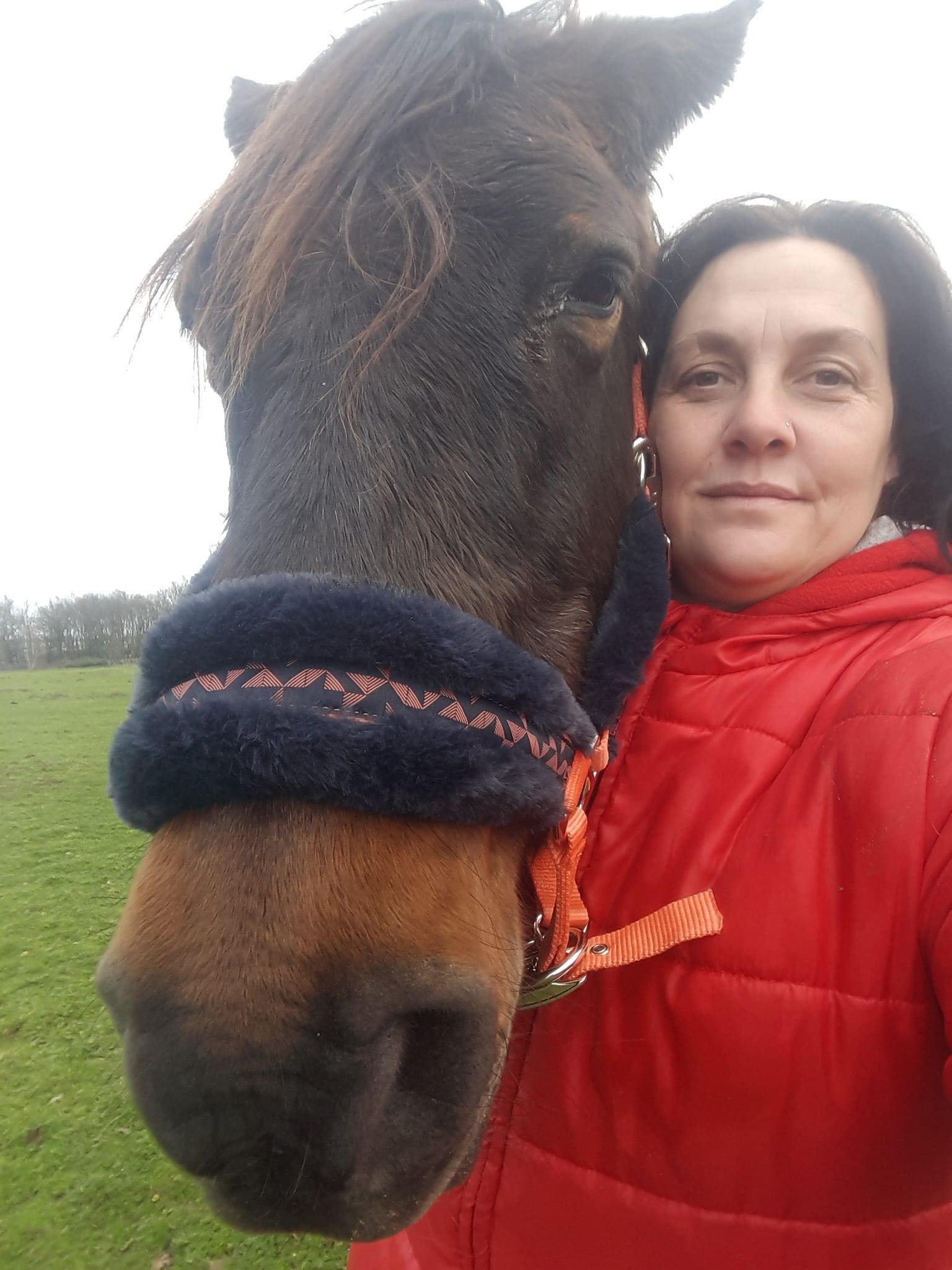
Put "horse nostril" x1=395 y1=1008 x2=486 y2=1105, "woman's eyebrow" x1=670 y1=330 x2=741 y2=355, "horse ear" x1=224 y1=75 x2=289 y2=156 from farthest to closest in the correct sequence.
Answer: "horse ear" x1=224 y1=75 x2=289 y2=156 → "woman's eyebrow" x1=670 y1=330 x2=741 y2=355 → "horse nostril" x1=395 y1=1008 x2=486 y2=1105

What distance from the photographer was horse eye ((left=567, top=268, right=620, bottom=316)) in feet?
4.81

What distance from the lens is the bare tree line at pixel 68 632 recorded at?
151ft

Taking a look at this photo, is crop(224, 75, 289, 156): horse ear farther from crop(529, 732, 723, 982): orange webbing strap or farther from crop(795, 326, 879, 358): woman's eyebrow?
crop(529, 732, 723, 982): orange webbing strap

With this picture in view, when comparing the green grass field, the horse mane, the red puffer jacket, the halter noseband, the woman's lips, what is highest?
the horse mane

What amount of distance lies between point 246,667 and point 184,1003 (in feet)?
1.51

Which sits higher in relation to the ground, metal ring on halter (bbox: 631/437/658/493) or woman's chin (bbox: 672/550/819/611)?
metal ring on halter (bbox: 631/437/658/493)

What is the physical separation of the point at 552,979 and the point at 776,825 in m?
0.49

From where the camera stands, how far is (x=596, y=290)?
1494mm

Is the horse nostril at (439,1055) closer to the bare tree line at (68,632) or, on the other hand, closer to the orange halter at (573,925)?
the orange halter at (573,925)

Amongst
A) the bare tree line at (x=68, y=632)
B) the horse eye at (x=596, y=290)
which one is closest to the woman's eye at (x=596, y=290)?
the horse eye at (x=596, y=290)

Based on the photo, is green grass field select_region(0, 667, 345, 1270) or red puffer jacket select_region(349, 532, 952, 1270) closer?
red puffer jacket select_region(349, 532, 952, 1270)

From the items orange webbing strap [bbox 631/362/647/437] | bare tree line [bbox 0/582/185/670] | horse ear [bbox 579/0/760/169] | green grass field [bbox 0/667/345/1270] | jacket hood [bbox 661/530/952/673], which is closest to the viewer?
jacket hood [bbox 661/530/952/673]

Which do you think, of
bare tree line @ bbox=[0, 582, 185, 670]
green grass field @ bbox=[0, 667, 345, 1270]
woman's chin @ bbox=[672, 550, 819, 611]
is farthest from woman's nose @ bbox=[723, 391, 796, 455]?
bare tree line @ bbox=[0, 582, 185, 670]

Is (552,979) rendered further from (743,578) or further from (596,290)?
(596,290)
